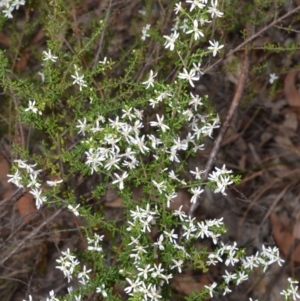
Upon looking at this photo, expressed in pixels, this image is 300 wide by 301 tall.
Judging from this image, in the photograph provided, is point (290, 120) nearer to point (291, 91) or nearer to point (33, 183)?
point (291, 91)

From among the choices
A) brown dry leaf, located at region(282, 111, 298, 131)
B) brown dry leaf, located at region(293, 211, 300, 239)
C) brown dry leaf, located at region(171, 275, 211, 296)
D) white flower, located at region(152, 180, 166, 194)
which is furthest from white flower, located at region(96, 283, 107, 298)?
brown dry leaf, located at region(282, 111, 298, 131)

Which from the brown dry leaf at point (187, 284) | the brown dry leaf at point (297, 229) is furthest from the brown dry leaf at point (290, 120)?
the brown dry leaf at point (187, 284)

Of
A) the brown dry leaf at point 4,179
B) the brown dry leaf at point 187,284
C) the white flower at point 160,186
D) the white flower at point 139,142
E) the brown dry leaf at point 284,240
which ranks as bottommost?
the brown dry leaf at point 284,240

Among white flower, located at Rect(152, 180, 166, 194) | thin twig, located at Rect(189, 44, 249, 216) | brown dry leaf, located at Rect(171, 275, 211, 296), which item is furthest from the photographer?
brown dry leaf, located at Rect(171, 275, 211, 296)

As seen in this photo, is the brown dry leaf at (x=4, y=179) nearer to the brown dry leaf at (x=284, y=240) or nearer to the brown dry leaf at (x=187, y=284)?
the brown dry leaf at (x=187, y=284)

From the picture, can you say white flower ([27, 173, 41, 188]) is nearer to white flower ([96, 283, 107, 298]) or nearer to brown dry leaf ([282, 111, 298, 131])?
white flower ([96, 283, 107, 298])

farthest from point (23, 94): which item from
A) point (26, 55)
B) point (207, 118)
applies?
point (26, 55)

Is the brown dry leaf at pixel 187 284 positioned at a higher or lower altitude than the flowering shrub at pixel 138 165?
lower
